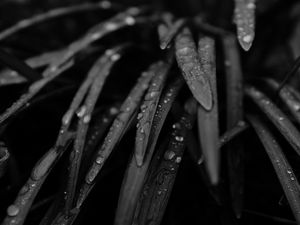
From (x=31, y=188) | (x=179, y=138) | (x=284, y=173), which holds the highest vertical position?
(x=31, y=188)

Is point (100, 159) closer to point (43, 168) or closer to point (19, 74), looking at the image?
point (43, 168)

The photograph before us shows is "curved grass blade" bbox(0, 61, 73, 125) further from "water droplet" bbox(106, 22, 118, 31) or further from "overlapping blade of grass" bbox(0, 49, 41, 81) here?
"water droplet" bbox(106, 22, 118, 31)

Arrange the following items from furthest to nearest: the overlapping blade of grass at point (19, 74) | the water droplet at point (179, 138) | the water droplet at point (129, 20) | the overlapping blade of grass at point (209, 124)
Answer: the water droplet at point (129, 20) < the overlapping blade of grass at point (19, 74) < the water droplet at point (179, 138) < the overlapping blade of grass at point (209, 124)

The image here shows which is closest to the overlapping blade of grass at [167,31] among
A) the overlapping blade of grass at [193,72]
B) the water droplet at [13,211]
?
the overlapping blade of grass at [193,72]

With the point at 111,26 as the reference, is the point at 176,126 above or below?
below

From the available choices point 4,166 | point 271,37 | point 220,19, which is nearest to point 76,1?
point 220,19

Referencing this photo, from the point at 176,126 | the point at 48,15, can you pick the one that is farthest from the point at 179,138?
the point at 48,15

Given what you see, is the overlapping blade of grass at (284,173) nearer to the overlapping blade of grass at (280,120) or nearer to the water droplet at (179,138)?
the overlapping blade of grass at (280,120)
